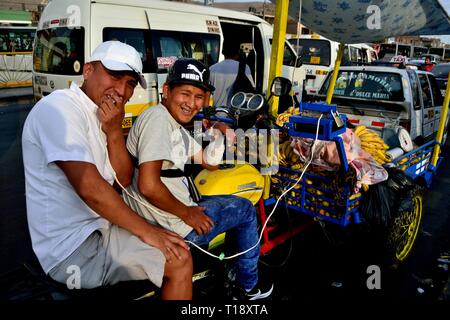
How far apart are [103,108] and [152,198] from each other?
1.73 feet

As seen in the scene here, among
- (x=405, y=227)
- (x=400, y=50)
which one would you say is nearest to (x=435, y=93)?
(x=405, y=227)

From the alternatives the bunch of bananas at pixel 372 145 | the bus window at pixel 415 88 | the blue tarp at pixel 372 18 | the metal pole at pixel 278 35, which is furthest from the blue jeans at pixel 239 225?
the bus window at pixel 415 88

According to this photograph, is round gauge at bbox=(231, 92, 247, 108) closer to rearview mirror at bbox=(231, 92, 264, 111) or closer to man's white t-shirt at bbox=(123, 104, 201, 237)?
rearview mirror at bbox=(231, 92, 264, 111)

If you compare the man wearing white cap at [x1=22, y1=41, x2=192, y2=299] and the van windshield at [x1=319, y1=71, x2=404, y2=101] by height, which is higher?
the van windshield at [x1=319, y1=71, x2=404, y2=101]

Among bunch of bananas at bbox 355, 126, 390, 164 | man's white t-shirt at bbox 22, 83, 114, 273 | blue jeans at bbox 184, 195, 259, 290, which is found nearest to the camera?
man's white t-shirt at bbox 22, 83, 114, 273

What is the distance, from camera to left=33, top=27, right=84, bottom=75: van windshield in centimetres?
562

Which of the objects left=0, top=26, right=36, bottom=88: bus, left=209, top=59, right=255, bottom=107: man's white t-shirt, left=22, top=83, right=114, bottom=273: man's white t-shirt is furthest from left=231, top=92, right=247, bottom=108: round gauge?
left=0, top=26, right=36, bottom=88: bus

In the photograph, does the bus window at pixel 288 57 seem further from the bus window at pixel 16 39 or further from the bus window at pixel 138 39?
the bus window at pixel 16 39

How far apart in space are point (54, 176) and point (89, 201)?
0.20 m

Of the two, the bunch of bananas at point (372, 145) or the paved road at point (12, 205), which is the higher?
the bunch of bananas at point (372, 145)

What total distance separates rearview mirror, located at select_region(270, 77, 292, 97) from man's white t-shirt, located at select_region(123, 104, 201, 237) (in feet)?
2.31

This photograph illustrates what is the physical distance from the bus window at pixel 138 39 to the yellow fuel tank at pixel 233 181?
4127 mm

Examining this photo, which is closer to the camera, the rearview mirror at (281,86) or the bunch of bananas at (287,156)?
the rearview mirror at (281,86)

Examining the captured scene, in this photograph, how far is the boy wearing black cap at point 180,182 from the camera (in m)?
1.80
